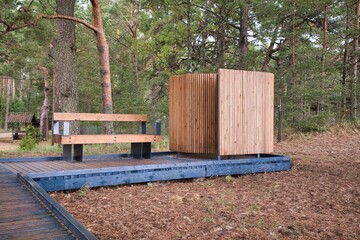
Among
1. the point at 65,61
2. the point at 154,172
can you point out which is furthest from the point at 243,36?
the point at 154,172

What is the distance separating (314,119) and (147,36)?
1121 centimetres

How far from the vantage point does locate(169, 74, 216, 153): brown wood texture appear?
24.0ft

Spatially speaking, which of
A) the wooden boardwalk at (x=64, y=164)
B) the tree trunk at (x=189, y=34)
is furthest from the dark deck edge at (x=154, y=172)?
the tree trunk at (x=189, y=34)

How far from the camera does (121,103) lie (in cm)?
2150

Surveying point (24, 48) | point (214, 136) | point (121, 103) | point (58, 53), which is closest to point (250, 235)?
point (214, 136)

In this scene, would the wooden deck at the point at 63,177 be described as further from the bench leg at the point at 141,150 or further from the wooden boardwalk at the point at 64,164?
the bench leg at the point at 141,150

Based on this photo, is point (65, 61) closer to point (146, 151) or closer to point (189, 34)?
point (146, 151)

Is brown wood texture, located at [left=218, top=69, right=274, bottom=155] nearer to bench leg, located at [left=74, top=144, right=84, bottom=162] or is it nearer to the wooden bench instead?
the wooden bench

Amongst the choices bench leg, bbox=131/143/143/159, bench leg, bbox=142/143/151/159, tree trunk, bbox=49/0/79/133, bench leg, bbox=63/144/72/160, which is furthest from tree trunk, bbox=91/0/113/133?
bench leg, bbox=63/144/72/160

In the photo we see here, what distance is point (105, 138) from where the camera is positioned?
6.57 meters

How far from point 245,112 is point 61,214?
4965 millimetres

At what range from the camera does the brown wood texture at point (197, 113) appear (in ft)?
24.0

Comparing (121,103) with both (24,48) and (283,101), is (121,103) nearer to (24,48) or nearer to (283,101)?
(24,48)

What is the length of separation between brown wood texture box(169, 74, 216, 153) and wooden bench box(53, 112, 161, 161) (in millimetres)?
626
